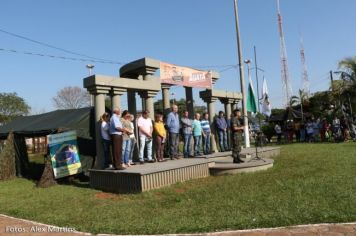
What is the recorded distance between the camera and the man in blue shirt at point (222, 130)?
44.8 ft

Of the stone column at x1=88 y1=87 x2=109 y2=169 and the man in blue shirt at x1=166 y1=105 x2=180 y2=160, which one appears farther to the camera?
the man in blue shirt at x1=166 y1=105 x2=180 y2=160

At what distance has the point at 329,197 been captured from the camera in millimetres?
6621

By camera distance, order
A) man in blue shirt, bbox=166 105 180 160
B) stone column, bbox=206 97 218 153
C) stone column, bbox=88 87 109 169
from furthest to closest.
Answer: stone column, bbox=206 97 218 153
man in blue shirt, bbox=166 105 180 160
stone column, bbox=88 87 109 169

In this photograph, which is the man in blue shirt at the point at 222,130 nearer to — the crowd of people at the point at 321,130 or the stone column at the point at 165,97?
the stone column at the point at 165,97

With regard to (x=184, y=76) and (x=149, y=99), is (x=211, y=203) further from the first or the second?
(x=184, y=76)

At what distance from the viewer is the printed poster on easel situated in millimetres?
11523

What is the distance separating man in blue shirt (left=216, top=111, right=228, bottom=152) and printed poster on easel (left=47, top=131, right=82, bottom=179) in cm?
495

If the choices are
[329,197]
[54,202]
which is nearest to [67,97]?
[54,202]

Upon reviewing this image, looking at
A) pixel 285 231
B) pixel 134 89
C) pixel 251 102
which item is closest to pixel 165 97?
pixel 134 89

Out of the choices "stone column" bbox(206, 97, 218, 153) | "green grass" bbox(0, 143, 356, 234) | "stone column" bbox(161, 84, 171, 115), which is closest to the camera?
"green grass" bbox(0, 143, 356, 234)

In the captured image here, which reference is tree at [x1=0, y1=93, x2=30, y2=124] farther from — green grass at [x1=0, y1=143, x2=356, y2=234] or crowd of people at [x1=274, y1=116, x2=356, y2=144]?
green grass at [x1=0, y1=143, x2=356, y2=234]

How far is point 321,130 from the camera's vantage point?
21828 millimetres

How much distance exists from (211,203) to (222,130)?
7033 mm

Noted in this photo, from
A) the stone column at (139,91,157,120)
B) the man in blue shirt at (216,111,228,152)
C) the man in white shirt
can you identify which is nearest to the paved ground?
the man in white shirt
